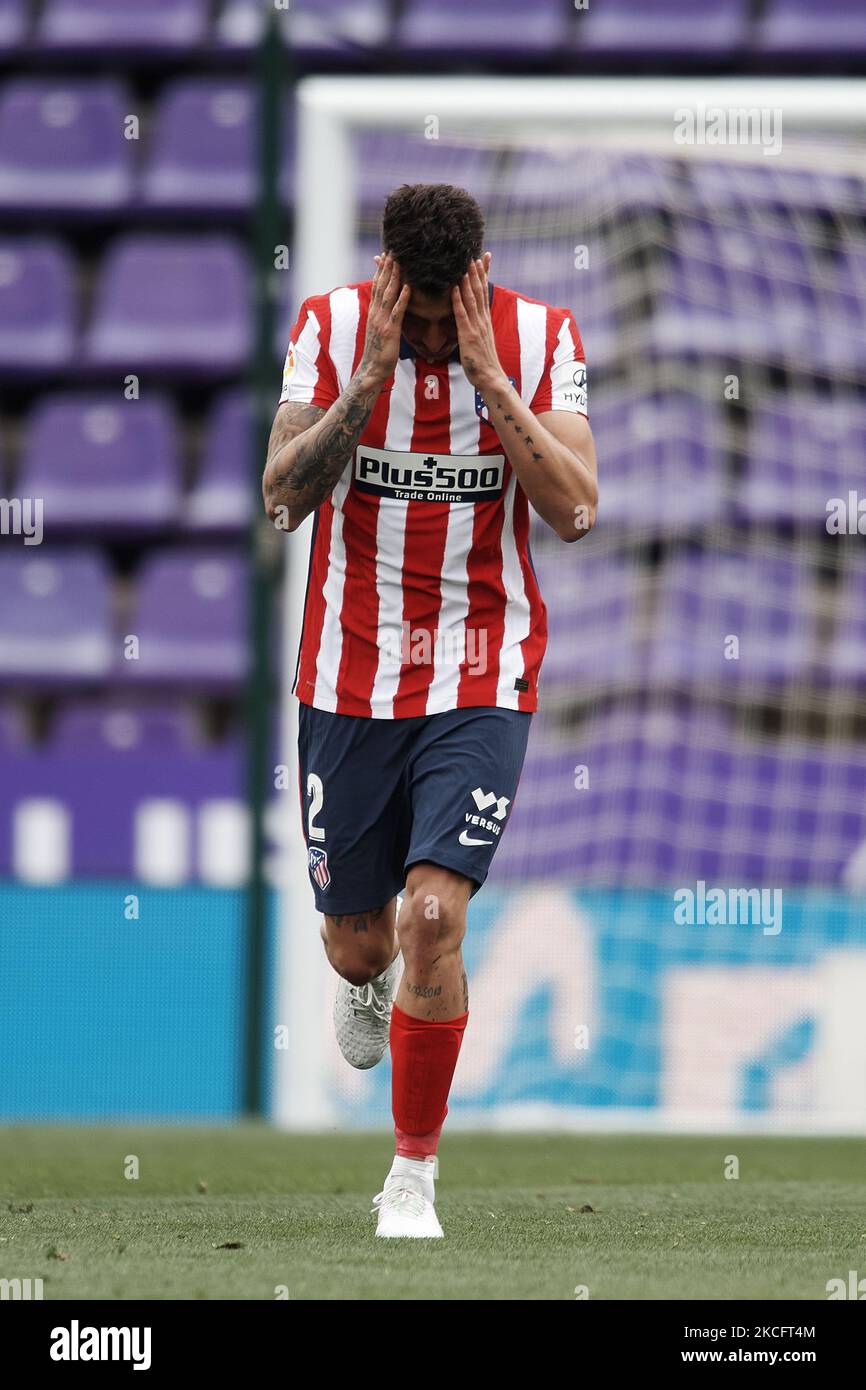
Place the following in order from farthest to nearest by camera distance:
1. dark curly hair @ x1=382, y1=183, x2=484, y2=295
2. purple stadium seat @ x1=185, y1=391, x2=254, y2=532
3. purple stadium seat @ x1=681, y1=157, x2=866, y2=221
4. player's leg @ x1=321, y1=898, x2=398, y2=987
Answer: purple stadium seat @ x1=185, y1=391, x2=254, y2=532, purple stadium seat @ x1=681, y1=157, x2=866, y2=221, player's leg @ x1=321, y1=898, x2=398, y2=987, dark curly hair @ x1=382, y1=183, x2=484, y2=295

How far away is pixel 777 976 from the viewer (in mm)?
6969

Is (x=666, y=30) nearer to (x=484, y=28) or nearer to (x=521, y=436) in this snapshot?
(x=484, y=28)

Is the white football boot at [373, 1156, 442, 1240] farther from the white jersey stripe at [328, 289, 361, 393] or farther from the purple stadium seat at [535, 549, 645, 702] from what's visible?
the purple stadium seat at [535, 549, 645, 702]

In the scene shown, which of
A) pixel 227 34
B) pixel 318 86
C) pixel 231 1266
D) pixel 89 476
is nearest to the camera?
pixel 231 1266

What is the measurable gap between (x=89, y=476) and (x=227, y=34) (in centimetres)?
281

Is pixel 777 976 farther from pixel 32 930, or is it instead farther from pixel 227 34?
pixel 227 34

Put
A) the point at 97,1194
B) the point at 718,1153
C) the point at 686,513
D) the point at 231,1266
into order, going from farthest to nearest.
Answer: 1. the point at 686,513
2. the point at 718,1153
3. the point at 97,1194
4. the point at 231,1266

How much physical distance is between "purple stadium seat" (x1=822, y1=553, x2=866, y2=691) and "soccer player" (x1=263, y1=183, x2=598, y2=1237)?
4.19 metres

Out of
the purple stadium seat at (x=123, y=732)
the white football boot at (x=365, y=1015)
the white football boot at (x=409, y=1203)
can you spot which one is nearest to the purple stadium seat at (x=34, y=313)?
the purple stadium seat at (x=123, y=732)

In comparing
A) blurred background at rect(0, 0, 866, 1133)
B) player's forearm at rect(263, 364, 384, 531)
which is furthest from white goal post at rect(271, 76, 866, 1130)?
player's forearm at rect(263, 364, 384, 531)

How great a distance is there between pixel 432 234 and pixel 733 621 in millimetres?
4390

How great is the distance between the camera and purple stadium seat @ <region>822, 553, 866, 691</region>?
8047 mm

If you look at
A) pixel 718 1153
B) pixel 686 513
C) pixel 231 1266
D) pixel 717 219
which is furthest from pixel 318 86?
pixel 231 1266

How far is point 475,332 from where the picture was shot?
372 cm
